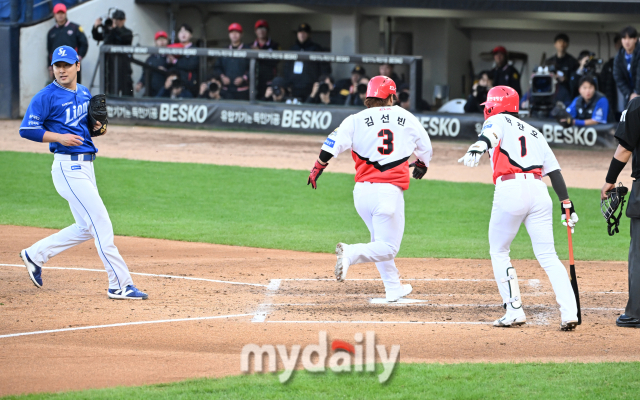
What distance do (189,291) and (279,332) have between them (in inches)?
64.5

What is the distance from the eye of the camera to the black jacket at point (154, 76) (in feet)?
64.1

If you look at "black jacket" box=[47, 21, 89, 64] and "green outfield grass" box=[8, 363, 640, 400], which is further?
"black jacket" box=[47, 21, 89, 64]

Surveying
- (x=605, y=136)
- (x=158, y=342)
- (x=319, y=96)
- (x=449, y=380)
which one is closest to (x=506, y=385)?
(x=449, y=380)

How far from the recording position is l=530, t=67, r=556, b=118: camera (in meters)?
17.0

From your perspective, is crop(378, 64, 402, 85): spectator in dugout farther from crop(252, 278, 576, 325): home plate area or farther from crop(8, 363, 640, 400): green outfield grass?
crop(8, 363, 640, 400): green outfield grass

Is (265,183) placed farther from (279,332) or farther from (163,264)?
(279,332)

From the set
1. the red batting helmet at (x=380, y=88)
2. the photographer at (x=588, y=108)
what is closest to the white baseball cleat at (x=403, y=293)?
the red batting helmet at (x=380, y=88)

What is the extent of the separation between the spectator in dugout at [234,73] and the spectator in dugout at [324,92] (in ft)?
5.42

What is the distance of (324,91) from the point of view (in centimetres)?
1867

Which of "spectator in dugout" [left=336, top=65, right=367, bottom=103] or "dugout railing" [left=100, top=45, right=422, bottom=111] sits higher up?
"dugout railing" [left=100, top=45, right=422, bottom=111]

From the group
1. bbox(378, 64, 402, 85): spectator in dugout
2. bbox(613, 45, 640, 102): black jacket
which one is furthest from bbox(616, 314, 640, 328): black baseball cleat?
bbox(378, 64, 402, 85): spectator in dugout

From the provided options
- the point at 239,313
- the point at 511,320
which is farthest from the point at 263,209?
the point at 511,320

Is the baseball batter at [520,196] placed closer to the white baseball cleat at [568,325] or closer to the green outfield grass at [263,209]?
the white baseball cleat at [568,325]

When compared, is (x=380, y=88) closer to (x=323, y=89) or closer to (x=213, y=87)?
(x=323, y=89)
